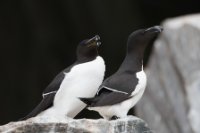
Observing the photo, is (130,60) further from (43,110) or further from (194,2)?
(194,2)

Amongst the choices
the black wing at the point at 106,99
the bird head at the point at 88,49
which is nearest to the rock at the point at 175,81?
the bird head at the point at 88,49

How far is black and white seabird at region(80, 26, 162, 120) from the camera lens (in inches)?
180

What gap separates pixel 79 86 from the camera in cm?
475

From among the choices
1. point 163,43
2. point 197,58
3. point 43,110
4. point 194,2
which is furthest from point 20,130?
point 194,2

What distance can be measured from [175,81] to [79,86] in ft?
10.9

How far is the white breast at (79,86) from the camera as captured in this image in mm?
4750

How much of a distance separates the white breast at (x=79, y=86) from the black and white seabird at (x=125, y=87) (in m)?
0.11

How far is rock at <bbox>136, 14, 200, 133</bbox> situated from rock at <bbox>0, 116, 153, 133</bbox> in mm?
2482

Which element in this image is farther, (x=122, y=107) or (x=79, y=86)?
(x=79, y=86)

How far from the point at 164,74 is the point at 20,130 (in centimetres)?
425

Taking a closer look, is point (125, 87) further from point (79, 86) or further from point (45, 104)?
point (45, 104)

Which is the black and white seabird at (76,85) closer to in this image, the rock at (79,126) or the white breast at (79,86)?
the white breast at (79,86)

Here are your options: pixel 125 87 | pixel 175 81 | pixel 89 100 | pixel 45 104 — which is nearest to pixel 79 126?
pixel 89 100

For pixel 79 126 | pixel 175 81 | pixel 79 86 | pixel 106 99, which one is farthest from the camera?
pixel 175 81
